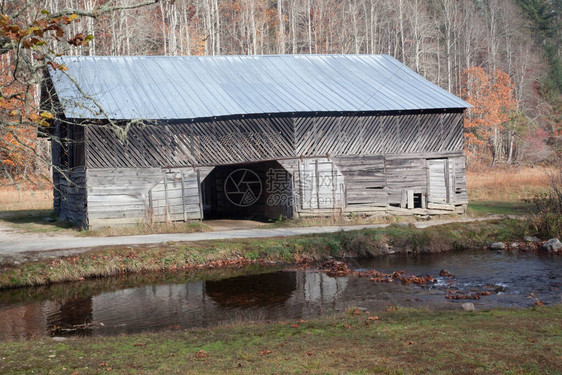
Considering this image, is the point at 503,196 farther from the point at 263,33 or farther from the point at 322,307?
the point at 263,33

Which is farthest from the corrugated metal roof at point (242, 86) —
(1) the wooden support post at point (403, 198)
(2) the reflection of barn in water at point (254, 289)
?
(2) the reflection of barn in water at point (254, 289)

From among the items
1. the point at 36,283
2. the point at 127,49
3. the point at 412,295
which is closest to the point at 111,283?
the point at 36,283

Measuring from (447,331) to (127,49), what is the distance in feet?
128

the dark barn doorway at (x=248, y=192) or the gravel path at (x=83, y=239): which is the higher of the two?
the dark barn doorway at (x=248, y=192)

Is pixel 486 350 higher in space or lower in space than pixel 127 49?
lower

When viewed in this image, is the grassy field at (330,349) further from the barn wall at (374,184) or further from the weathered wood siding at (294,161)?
the barn wall at (374,184)

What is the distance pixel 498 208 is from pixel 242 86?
534 inches

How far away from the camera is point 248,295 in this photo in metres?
14.8

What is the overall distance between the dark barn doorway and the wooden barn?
0.12 m

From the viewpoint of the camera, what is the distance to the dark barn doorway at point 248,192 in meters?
26.9

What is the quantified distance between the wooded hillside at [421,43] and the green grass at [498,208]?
21.0 meters

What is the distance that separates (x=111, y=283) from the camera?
54.2ft

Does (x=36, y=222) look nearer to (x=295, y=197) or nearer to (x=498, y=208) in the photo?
(x=295, y=197)

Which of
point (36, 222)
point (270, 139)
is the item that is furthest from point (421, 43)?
point (36, 222)
